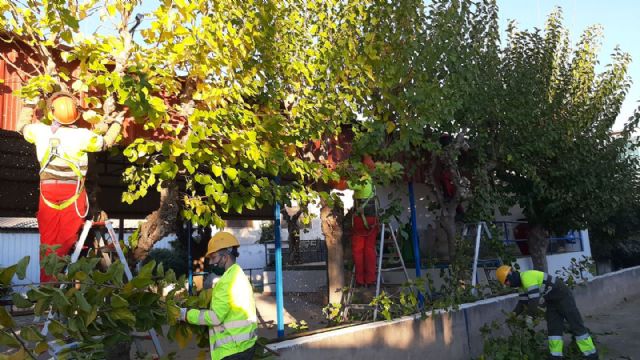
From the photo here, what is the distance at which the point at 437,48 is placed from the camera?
8.02 metres

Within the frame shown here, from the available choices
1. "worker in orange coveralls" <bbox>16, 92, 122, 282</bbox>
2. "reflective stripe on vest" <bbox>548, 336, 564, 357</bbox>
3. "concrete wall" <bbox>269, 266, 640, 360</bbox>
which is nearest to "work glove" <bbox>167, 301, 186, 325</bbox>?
"worker in orange coveralls" <bbox>16, 92, 122, 282</bbox>

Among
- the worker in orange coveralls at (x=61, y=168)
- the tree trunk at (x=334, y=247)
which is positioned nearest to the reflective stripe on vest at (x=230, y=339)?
the worker in orange coveralls at (x=61, y=168)

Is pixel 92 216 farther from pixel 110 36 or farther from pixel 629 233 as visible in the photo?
pixel 629 233

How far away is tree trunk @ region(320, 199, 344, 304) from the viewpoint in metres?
7.64

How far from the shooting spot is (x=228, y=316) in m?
3.71

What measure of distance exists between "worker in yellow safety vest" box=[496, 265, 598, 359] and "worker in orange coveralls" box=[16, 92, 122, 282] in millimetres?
6224

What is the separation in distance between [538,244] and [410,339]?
8013mm

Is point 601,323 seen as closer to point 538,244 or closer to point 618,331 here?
point 618,331

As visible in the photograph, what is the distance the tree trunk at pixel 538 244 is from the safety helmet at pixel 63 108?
1220 centimetres

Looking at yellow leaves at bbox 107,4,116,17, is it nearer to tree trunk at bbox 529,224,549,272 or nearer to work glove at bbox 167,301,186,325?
work glove at bbox 167,301,186,325

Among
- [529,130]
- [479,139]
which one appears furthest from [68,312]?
[529,130]

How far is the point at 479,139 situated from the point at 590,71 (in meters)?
4.63

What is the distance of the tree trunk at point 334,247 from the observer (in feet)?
25.1

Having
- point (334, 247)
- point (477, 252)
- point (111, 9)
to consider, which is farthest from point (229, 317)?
point (477, 252)
